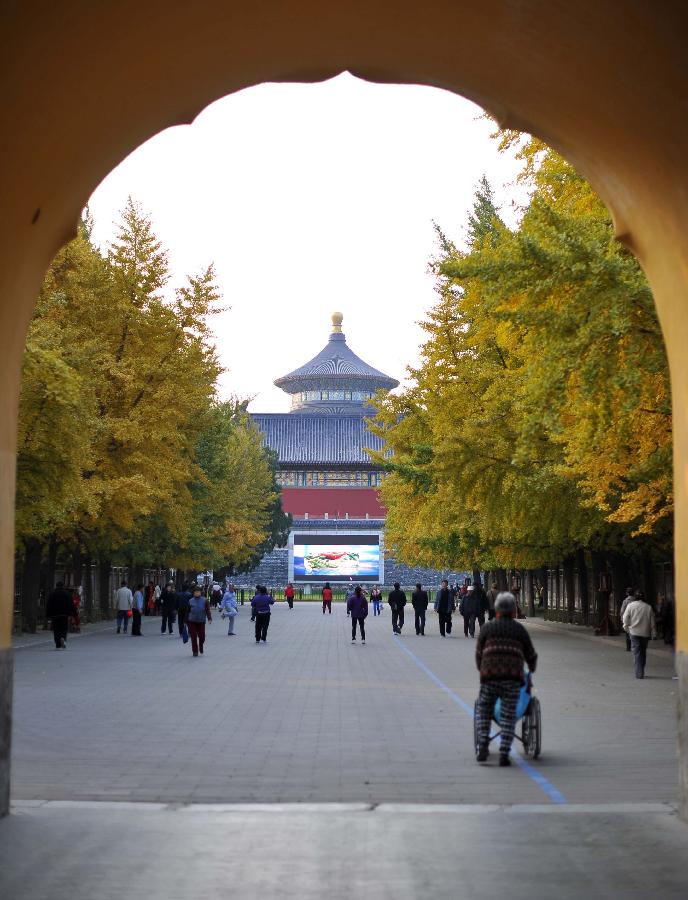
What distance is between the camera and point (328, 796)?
11.0 meters

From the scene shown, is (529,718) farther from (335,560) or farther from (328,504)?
(328,504)

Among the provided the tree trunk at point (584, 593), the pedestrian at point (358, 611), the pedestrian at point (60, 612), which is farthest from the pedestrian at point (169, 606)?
the tree trunk at point (584, 593)

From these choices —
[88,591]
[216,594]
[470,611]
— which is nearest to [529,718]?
[470,611]

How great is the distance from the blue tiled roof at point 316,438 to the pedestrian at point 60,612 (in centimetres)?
7751

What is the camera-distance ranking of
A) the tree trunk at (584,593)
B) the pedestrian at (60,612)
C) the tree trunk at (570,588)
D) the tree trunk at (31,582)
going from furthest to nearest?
the tree trunk at (570,588), the tree trunk at (584,593), the tree trunk at (31,582), the pedestrian at (60,612)

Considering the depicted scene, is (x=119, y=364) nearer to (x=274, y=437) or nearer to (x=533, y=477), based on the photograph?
(x=533, y=477)

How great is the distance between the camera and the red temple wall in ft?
357

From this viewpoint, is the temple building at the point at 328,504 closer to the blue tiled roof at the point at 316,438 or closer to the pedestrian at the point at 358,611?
the blue tiled roof at the point at 316,438

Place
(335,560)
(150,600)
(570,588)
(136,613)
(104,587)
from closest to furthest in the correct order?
1. (136,613)
2. (104,587)
3. (570,588)
4. (150,600)
5. (335,560)

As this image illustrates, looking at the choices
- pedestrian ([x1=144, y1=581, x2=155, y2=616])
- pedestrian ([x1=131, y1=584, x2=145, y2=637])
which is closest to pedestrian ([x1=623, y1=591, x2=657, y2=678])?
pedestrian ([x1=131, y1=584, x2=145, y2=637])

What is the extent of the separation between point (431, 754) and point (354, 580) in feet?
298

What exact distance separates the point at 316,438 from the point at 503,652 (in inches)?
3976

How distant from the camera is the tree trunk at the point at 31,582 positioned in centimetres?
3662

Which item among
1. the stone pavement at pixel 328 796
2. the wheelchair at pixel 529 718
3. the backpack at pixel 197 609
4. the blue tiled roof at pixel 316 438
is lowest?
the stone pavement at pixel 328 796
